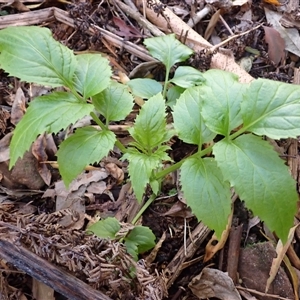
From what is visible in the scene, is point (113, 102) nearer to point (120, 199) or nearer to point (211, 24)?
point (120, 199)

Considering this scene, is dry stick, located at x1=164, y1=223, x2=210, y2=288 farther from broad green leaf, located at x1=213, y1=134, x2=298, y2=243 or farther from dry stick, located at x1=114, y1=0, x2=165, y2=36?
dry stick, located at x1=114, y1=0, x2=165, y2=36

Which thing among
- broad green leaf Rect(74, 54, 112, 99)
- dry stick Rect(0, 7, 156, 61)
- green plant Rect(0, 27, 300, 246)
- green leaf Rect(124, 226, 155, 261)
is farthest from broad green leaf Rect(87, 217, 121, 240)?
dry stick Rect(0, 7, 156, 61)

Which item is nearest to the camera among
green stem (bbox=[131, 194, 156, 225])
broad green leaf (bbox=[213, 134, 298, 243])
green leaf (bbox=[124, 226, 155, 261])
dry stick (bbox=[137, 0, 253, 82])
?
broad green leaf (bbox=[213, 134, 298, 243])

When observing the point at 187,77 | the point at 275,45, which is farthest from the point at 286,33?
the point at 187,77

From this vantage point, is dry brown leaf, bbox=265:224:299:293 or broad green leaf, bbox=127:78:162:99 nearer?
dry brown leaf, bbox=265:224:299:293

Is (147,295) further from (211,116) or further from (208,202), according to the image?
(211,116)

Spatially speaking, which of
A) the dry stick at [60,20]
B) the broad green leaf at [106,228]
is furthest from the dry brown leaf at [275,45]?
the broad green leaf at [106,228]
